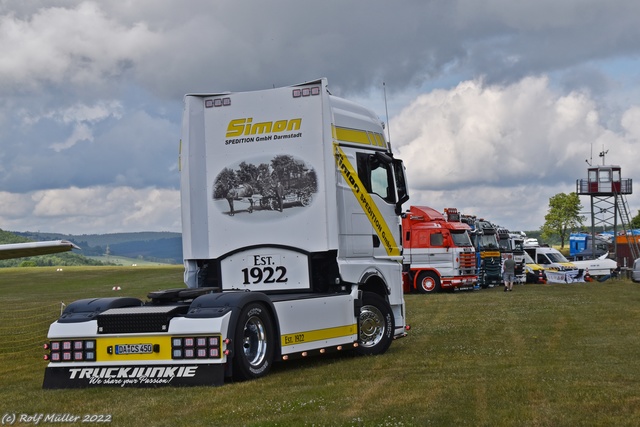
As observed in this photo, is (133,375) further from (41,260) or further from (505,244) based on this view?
(41,260)

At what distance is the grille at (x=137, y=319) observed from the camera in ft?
40.5

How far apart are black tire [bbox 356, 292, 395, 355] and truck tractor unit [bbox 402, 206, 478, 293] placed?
26.2 meters

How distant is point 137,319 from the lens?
12.5 meters

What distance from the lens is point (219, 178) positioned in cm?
1545

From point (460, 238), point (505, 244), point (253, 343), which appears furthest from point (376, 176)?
point (505, 244)

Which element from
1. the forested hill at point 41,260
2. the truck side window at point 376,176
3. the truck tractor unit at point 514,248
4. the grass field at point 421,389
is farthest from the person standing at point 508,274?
the forested hill at point 41,260

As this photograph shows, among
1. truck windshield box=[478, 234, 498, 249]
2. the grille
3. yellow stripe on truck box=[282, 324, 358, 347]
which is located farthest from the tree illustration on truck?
truck windshield box=[478, 234, 498, 249]

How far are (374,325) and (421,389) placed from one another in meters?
4.86

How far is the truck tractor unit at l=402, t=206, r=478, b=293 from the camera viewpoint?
42406mm

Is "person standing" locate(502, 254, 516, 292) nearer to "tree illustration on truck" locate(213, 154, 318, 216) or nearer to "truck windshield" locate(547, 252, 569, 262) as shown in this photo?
"truck windshield" locate(547, 252, 569, 262)

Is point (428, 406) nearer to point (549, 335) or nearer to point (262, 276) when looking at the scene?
point (262, 276)

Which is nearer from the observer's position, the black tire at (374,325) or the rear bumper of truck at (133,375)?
the rear bumper of truck at (133,375)

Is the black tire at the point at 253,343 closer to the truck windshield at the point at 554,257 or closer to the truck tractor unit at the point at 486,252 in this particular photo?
the truck tractor unit at the point at 486,252

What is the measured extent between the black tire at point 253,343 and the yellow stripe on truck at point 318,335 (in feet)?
1.41
